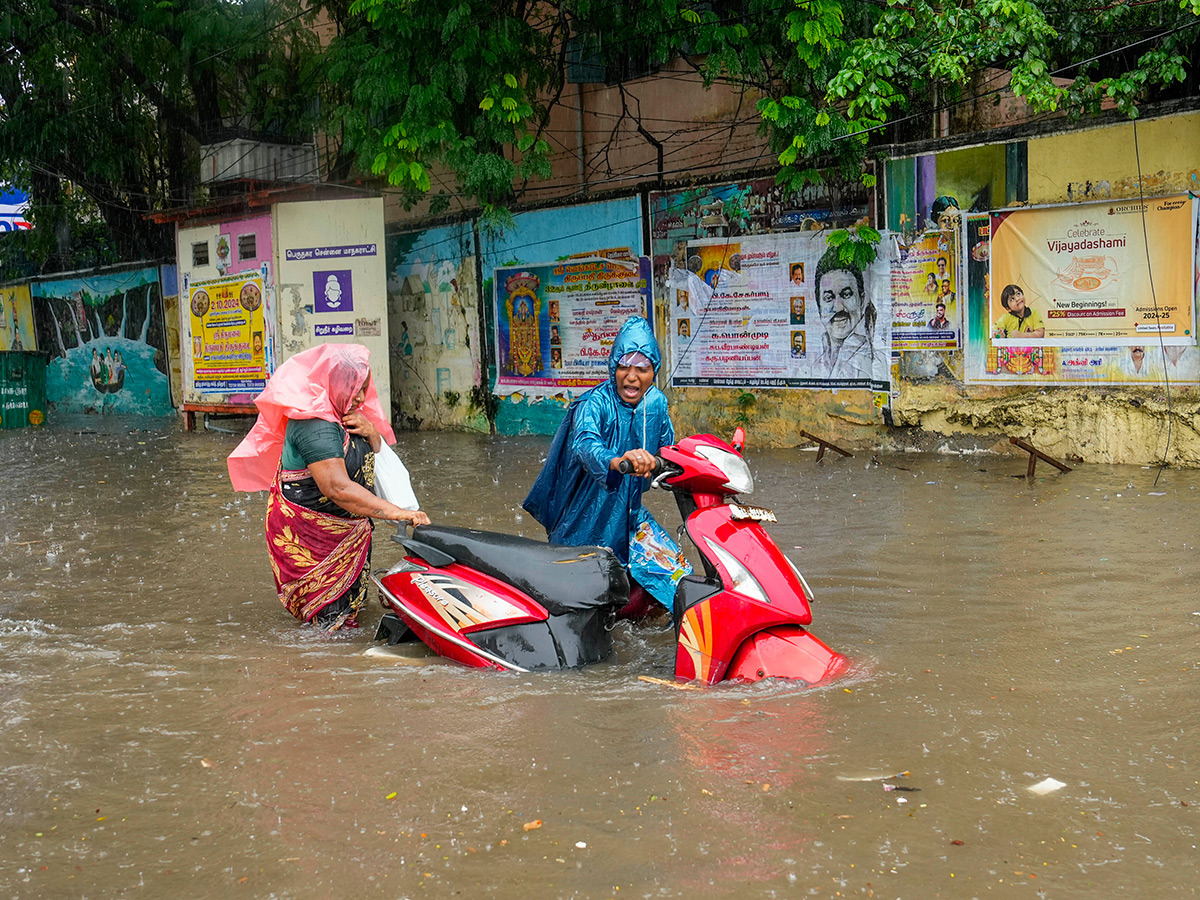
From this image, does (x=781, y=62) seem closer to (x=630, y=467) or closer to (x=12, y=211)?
(x=630, y=467)

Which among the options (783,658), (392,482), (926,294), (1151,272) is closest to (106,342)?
(926,294)

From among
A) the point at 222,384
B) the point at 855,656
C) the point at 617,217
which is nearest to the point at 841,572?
the point at 855,656

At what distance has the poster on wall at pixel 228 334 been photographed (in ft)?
46.8

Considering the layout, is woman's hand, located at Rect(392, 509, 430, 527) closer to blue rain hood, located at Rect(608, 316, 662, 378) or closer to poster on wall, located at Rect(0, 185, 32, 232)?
blue rain hood, located at Rect(608, 316, 662, 378)

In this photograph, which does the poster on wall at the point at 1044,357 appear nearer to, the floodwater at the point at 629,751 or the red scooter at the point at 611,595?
the floodwater at the point at 629,751

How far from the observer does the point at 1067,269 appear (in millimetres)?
8789

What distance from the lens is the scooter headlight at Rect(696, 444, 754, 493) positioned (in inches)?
148

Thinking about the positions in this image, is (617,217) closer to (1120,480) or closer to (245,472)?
(1120,480)

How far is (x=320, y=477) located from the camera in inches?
179

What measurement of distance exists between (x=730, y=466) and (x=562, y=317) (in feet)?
30.5

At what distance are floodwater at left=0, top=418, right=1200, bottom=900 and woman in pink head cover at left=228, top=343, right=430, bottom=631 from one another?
0.76ft

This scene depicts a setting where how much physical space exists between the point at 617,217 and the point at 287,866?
10292mm

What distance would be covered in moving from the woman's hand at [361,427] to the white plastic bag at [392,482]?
8 cm

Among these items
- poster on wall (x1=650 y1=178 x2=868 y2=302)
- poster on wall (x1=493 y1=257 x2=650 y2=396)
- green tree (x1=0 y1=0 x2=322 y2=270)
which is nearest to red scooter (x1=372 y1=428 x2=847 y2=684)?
poster on wall (x1=650 y1=178 x2=868 y2=302)
